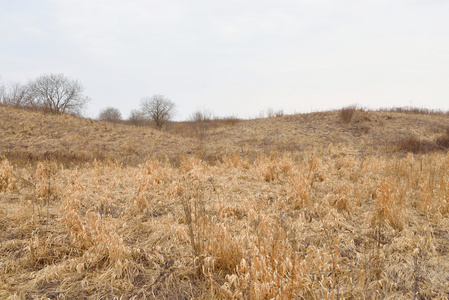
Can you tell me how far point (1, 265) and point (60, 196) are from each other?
276 cm

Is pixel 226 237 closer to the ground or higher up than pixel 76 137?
closer to the ground

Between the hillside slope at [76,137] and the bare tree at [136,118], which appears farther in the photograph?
the bare tree at [136,118]

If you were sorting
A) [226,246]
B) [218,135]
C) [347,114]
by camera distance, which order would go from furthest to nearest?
[218,135], [347,114], [226,246]

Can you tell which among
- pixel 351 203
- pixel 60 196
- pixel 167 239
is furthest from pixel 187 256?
pixel 60 196

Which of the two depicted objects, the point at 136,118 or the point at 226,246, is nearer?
the point at 226,246

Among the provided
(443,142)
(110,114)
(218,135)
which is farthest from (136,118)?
(443,142)

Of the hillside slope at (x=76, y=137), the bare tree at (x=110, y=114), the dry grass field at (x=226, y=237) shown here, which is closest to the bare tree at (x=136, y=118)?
the bare tree at (x=110, y=114)

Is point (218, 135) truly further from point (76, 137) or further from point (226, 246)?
point (226, 246)

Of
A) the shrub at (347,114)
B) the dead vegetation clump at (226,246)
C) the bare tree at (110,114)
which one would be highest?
the bare tree at (110,114)

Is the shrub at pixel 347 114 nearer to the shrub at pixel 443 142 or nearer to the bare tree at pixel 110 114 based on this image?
the shrub at pixel 443 142

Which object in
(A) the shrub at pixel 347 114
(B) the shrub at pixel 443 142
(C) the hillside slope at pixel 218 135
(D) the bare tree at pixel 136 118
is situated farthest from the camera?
(D) the bare tree at pixel 136 118

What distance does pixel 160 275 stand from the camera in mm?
2979

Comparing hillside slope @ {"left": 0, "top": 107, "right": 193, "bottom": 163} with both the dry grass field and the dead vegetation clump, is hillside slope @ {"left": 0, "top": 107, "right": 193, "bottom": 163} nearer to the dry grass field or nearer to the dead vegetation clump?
the dry grass field

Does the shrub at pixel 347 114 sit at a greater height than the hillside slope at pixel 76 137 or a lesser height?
greater
